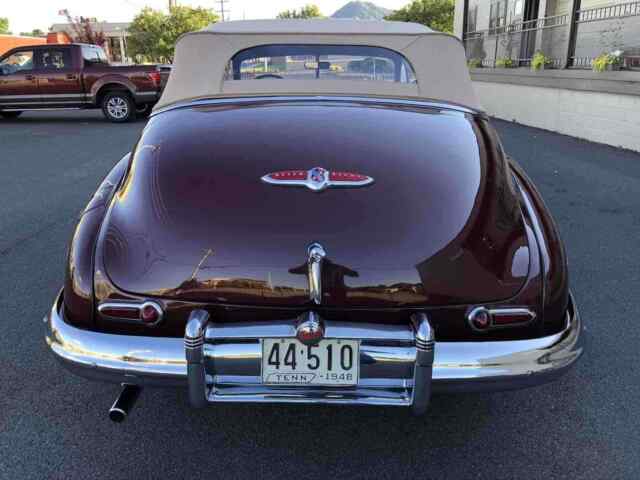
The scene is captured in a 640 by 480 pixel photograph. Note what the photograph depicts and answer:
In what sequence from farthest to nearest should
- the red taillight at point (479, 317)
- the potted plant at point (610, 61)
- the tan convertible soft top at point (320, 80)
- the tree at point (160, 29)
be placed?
the tree at point (160, 29) < the potted plant at point (610, 61) < the tan convertible soft top at point (320, 80) < the red taillight at point (479, 317)

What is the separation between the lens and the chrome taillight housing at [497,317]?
1998mm

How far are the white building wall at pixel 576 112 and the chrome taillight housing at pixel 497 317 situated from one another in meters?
7.64

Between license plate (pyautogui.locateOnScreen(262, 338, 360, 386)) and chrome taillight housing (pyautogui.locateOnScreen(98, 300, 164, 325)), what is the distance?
1.32 ft

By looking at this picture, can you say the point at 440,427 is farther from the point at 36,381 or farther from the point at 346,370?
the point at 36,381

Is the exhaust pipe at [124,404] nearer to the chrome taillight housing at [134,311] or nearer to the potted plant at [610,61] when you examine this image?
the chrome taillight housing at [134,311]

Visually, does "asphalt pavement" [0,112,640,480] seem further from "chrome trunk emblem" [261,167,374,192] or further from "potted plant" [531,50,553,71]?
"potted plant" [531,50,553,71]

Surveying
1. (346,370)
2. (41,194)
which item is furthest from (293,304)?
(41,194)

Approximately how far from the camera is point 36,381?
9.04 feet

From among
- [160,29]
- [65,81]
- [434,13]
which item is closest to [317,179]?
[65,81]

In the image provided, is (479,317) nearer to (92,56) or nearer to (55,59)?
(55,59)

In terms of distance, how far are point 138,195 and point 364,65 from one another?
5.86ft

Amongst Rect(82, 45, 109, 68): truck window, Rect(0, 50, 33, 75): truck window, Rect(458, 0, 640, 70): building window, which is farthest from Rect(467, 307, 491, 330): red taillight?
Rect(0, 50, 33, 75): truck window

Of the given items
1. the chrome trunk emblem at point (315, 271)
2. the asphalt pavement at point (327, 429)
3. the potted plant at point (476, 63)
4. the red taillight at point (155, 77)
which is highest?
the potted plant at point (476, 63)

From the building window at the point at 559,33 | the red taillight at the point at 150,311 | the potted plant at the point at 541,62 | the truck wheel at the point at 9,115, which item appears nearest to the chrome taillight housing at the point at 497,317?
the red taillight at the point at 150,311
